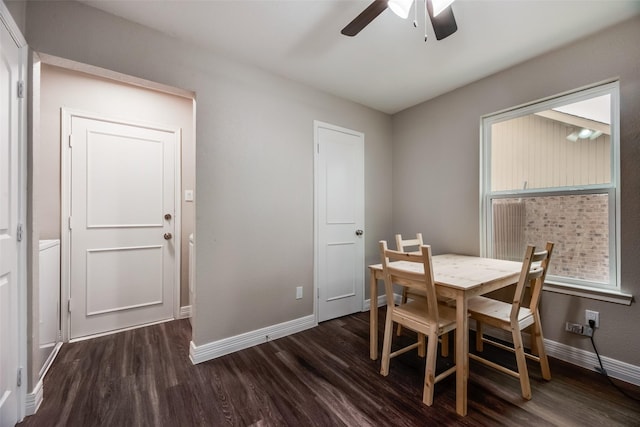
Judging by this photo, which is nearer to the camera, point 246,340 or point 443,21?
point 443,21

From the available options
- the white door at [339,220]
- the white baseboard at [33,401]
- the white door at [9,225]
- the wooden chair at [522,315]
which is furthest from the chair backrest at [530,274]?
the white baseboard at [33,401]

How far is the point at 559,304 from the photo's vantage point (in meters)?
2.04

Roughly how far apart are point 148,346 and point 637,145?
3930 millimetres

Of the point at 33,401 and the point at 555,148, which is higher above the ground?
the point at 555,148

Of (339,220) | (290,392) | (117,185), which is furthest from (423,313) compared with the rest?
(117,185)

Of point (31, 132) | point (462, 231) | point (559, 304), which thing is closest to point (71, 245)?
point (31, 132)

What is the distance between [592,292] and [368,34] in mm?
2448

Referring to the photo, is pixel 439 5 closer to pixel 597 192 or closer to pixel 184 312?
pixel 597 192

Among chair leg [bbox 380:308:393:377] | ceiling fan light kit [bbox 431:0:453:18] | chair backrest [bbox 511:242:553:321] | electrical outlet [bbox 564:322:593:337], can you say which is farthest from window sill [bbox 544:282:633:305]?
ceiling fan light kit [bbox 431:0:453:18]

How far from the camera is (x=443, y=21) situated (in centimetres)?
143

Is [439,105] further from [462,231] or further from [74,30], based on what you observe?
[74,30]

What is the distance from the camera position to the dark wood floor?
4.77ft

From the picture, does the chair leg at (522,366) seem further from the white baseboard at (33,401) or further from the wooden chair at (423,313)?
the white baseboard at (33,401)

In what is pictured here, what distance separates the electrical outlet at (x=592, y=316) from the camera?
6.11 feet
